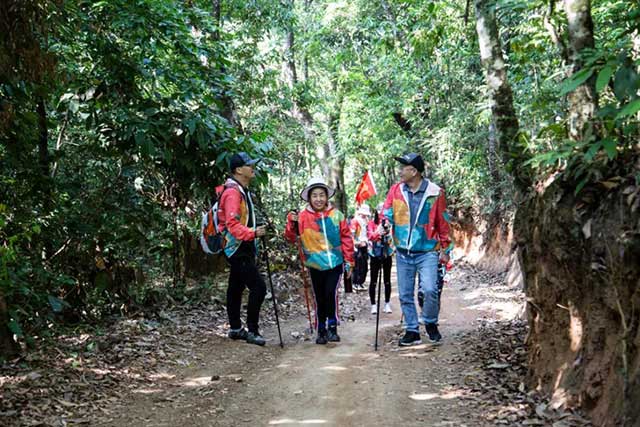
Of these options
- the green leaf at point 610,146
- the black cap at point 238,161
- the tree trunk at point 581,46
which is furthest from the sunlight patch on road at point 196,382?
the green leaf at point 610,146

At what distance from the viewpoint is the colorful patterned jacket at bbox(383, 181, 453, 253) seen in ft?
23.5

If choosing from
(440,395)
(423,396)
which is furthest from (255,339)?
(440,395)

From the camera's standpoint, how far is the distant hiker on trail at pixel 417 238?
23.5 feet

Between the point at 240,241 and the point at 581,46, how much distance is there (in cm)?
434

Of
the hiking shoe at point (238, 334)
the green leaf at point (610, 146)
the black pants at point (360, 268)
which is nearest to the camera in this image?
the green leaf at point (610, 146)

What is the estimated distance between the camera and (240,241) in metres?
7.32

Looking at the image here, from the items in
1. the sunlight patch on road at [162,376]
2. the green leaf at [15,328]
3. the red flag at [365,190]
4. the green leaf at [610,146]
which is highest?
the red flag at [365,190]

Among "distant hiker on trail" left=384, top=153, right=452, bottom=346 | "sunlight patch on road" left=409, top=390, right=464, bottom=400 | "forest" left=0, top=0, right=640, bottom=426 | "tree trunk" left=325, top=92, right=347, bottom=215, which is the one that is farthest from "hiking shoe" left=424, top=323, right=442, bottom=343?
"tree trunk" left=325, top=92, right=347, bottom=215

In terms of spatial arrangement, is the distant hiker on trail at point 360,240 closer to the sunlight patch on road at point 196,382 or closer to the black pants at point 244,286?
the black pants at point 244,286

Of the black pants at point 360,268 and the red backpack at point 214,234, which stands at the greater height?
the red backpack at point 214,234

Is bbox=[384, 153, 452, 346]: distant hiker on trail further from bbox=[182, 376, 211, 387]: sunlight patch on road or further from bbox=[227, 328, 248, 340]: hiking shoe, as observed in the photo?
bbox=[182, 376, 211, 387]: sunlight patch on road

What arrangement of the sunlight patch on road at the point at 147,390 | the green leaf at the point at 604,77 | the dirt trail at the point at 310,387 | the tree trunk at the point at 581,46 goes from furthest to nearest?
1. the sunlight patch on road at the point at 147,390
2. the dirt trail at the point at 310,387
3. the tree trunk at the point at 581,46
4. the green leaf at the point at 604,77

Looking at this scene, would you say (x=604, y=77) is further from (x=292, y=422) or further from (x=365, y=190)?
(x=365, y=190)

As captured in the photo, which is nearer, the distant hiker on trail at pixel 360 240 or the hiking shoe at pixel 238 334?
the hiking shoe at pixel 238 334
